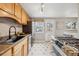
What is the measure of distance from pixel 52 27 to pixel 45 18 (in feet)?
2.67

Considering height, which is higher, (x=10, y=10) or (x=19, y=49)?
(x=10, y=10)

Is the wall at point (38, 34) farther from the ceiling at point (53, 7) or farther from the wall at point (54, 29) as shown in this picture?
the ceiling at point (53, 7)

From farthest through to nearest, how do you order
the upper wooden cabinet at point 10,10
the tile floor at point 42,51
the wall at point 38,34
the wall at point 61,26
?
the wall at point 61,26 → the wall at point 38,34 → the tile floor at point 42,51 → the upper wooden cabinet at point 10,10

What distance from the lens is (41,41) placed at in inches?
357

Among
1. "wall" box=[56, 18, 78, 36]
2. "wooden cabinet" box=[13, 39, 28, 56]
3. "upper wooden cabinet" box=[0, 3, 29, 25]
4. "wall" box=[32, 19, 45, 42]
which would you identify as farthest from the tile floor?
"wall" box=[56, 18, 78, 36]

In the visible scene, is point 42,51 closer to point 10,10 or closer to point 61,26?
point 10,10

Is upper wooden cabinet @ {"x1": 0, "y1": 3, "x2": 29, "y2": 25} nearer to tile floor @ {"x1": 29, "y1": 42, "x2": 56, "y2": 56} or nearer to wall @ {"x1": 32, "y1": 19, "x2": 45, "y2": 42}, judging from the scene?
tile floor @ {"x1": 29, "y1": 42, "x2": 56, "y2": 56}

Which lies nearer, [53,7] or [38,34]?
[53,7]

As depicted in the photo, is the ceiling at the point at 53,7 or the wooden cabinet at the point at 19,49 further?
the ceiling at the point at 53,7

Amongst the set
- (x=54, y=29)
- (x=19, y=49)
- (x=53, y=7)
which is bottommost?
(x=19, y=49)

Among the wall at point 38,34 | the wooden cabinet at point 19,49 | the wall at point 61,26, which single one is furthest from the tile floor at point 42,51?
the wall at point 61,26

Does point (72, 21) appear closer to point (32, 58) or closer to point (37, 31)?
point (37, 31)

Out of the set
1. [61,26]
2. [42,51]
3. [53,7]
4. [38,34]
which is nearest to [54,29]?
[61,26]

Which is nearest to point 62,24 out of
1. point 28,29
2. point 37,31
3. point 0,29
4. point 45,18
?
point 45,18
